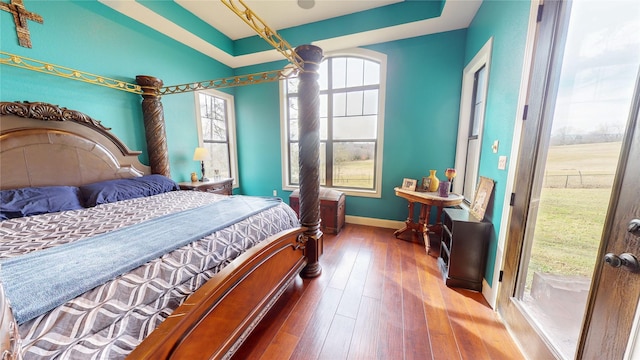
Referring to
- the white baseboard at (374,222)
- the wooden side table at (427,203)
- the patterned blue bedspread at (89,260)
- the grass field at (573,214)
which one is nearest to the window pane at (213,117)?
the patterned blue bedspread at (89,260)

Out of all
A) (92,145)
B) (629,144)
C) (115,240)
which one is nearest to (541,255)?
(629,144)

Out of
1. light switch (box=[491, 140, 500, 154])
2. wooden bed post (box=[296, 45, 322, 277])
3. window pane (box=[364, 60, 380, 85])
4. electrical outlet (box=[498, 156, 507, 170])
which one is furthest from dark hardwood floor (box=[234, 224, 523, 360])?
window pane (box=[364, 60, 380, 85])

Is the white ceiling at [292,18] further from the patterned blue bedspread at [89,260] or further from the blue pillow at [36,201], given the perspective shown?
the patterned blue bedspread at [89,260]

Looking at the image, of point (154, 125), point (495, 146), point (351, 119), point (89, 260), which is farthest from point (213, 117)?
point (495, 146)

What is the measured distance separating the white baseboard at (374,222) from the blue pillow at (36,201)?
129 inches

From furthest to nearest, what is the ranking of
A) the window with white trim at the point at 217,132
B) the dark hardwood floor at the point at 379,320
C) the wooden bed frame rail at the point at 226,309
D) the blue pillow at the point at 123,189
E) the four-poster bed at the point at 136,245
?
the window with white trim at the point at 217,132 → the blue pillow at the point at 123,189 → the dark hardwood floor at the point at 379,320 → the wooden bed frame rail at the point at 226,309 → the four-poster bed at the point at 136,245

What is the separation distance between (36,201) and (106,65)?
5.43ft

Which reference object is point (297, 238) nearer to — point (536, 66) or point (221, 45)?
point (536, 66)

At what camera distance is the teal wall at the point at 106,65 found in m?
1.96

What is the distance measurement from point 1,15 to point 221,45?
207 centimetres

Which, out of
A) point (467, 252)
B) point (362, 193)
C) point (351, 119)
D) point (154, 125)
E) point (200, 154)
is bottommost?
point (467, 252)

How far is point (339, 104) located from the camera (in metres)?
3.65

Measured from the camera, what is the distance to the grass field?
3.18 feet

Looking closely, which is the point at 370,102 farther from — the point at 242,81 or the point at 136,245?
the point at 136,245
